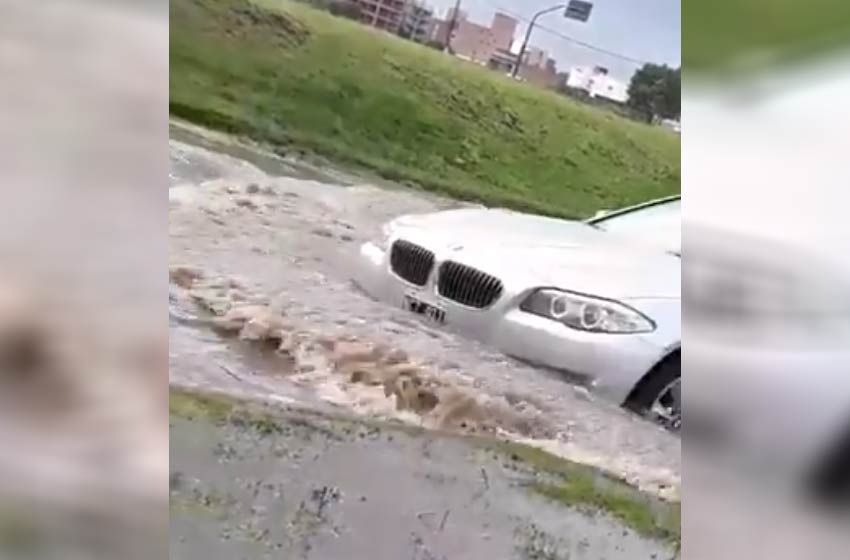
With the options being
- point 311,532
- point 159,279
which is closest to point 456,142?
point 159,279

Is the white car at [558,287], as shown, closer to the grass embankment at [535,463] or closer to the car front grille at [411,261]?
the car front grille at [411,261]

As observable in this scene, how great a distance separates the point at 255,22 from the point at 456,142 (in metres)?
0.48

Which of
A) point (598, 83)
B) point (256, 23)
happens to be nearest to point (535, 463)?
point (598, 83)

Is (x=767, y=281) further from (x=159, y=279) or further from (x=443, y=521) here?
(x=159, y=279)

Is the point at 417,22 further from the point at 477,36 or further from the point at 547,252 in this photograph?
the point at 547,252

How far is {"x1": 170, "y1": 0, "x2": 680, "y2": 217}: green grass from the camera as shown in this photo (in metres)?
2.02

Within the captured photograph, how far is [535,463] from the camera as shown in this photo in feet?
7.01

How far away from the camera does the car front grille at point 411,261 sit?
2145 mm

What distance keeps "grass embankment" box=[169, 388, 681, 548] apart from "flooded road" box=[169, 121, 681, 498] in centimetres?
2

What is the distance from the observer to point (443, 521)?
6.78ft

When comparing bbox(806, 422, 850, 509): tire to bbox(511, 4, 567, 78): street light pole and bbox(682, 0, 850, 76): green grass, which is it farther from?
bbox(511, 4, 567, 78): street light pole

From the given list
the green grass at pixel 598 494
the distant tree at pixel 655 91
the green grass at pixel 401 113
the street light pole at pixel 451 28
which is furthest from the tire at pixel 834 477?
the street light pole at pixel 451 28

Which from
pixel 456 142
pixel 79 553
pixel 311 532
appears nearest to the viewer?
pixel 79 553

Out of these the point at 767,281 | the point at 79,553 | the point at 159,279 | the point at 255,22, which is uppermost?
the point at 255,22
